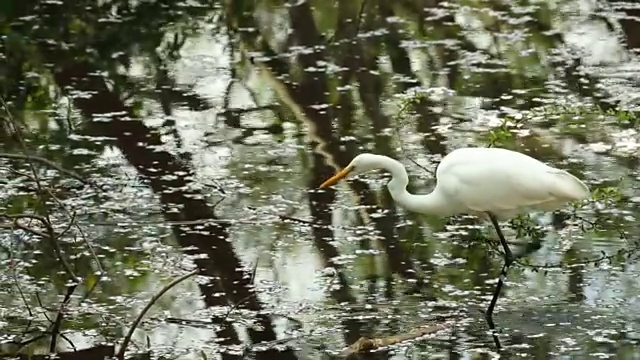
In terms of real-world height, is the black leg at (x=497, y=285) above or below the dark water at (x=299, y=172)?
above

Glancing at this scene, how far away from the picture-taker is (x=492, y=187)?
5750 mm

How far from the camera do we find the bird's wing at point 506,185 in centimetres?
566

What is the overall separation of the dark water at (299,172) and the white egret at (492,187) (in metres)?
0.35

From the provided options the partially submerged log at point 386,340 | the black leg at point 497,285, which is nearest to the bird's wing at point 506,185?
the black leg at point 497,285

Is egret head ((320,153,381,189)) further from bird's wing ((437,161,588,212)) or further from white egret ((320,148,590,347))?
bird's wing ((437,161,588,212))

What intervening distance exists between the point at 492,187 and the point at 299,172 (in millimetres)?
2233

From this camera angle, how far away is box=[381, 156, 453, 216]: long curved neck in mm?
5965

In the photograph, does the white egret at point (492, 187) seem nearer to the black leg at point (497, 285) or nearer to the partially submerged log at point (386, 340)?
the black leg at point (497, 285)

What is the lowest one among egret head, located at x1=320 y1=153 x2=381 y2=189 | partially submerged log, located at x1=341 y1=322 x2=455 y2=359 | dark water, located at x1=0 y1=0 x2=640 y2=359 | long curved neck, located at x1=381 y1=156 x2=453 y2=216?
dark water, located at x1=0 y1=0 x2=640 y2=359

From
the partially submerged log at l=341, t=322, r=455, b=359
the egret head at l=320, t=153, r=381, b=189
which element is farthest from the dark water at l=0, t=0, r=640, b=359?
the egret head at l=320, t=153, r=381, b=189

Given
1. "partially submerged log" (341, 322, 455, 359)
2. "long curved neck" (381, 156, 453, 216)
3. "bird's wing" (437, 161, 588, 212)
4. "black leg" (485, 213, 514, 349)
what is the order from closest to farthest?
"partially submerged log" (341, 322, 455, 359) < "black leg" (485, 213, 514, 349) < "bird's wing" (437, 161, 588, 212) < "long curved neck" (381, 156, 453, 216)

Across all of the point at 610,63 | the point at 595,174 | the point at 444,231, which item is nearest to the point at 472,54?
the point at 610,63

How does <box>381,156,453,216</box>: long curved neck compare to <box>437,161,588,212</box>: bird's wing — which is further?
<box>381,156,453,216</box>: long curved neck

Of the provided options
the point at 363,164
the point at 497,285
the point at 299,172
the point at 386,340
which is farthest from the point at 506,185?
the point at 299,172
